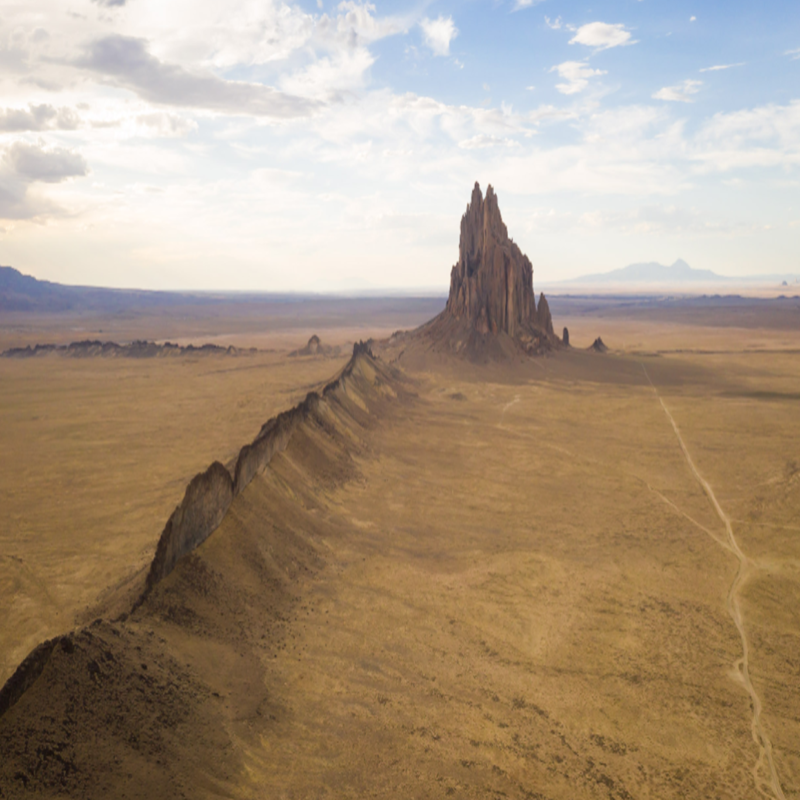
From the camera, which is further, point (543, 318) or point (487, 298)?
point (543, 318)

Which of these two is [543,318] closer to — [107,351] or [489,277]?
[489,277]

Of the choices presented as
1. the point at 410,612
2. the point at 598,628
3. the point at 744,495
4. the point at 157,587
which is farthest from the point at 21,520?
the point at 744,495

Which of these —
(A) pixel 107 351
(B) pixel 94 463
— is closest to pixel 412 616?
(B) pixel 94 463

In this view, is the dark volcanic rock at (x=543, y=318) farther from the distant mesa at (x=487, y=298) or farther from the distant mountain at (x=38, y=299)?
the distant mountain at (x=38, y=299)

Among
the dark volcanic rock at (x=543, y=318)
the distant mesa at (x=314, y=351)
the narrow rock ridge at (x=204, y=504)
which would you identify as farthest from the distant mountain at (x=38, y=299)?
the narrow rock ridge at (x=204, y=504)

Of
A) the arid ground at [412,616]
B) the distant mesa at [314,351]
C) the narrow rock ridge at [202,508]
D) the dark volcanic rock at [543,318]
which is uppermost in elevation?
the dark volcanic rock at [543,318]

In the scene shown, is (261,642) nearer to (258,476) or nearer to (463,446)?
(258,476)
